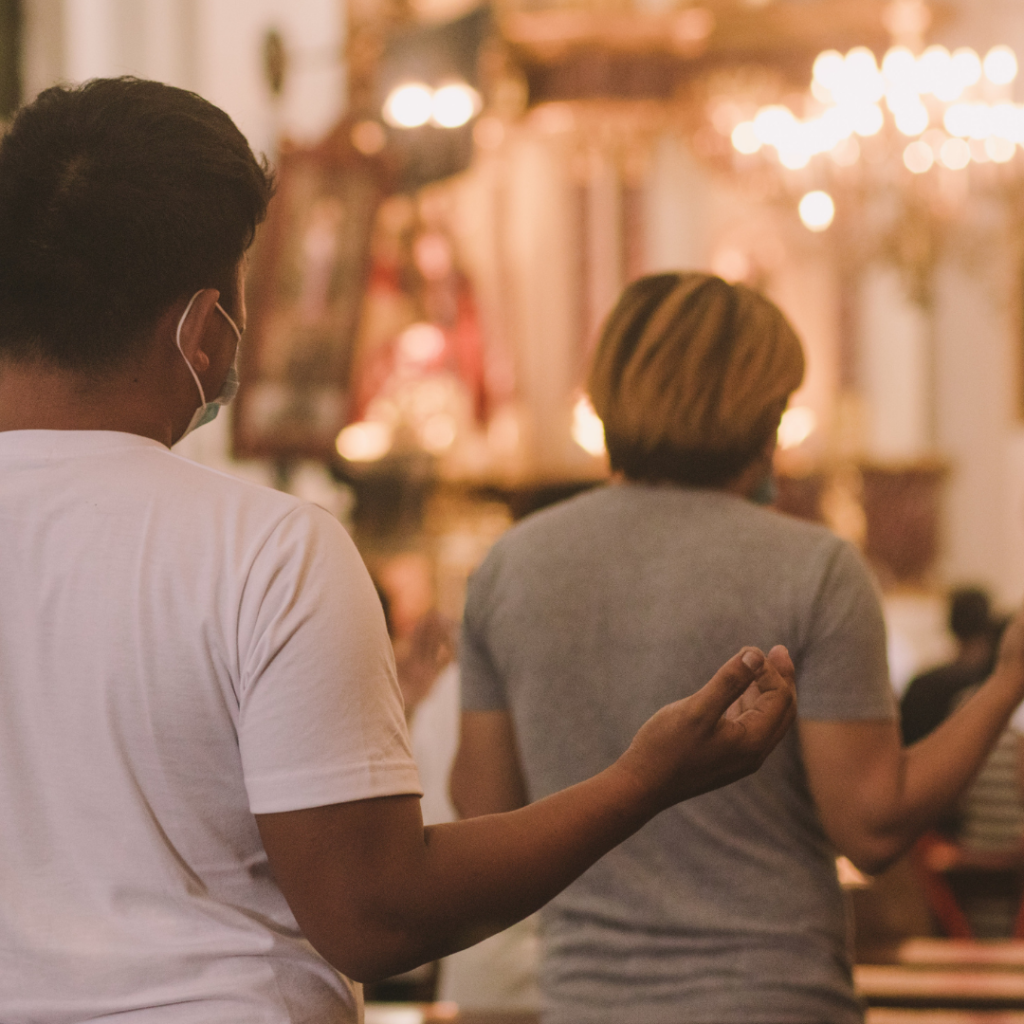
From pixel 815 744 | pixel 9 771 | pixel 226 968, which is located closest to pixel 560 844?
pixel 226 968

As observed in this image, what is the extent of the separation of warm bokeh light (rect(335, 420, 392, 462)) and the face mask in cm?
763

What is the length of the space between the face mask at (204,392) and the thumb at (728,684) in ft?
1.43

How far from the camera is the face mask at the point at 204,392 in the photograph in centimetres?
101

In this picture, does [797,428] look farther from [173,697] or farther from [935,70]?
[173,697]

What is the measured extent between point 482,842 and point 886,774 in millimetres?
631

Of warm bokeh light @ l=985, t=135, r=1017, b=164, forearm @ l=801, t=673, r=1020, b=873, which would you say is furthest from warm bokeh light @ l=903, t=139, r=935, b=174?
forearm @ l=801, t=673, r=1020, b=873

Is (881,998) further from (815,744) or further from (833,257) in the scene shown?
(833,257)

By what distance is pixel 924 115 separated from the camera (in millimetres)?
7035

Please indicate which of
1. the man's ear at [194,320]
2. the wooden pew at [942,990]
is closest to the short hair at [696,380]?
the man's ear at [194,320]

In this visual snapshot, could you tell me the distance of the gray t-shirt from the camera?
1.43 m

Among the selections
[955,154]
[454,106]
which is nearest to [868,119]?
[955,154]

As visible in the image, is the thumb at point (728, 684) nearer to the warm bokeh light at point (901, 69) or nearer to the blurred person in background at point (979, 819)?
the blurred person in background at point (979, 819)

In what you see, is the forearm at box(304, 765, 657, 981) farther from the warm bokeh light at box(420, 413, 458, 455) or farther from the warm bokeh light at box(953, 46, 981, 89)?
the warm bokeh light at box(420, 413, 458, 455)

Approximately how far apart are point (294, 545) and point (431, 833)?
0.24 meters
